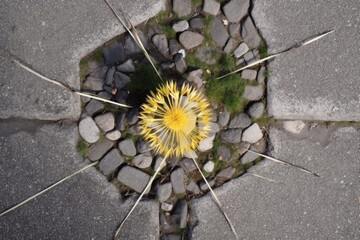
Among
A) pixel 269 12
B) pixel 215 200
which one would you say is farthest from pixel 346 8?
pixel 215 200

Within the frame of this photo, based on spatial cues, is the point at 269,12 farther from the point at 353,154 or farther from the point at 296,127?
the point at 353,154

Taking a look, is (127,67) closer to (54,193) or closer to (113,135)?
(113,135)

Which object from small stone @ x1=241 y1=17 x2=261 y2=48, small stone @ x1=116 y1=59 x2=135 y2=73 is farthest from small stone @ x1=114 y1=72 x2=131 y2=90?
small stone @ x1=241 y1=17 x2=261 y2=48

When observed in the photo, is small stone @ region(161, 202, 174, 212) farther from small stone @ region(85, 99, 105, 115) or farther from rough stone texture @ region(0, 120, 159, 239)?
small stone @ region(85, 99, 105, 115)

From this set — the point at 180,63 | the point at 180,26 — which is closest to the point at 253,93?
the point at 180,63

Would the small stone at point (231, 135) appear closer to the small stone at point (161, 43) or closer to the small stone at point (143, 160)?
the small stone at point (143, 160)

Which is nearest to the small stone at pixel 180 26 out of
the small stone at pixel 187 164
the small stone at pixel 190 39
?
the small stone at pixel 190 39

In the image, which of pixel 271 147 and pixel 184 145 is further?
pixel 271 147

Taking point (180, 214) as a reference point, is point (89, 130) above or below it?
A: above
